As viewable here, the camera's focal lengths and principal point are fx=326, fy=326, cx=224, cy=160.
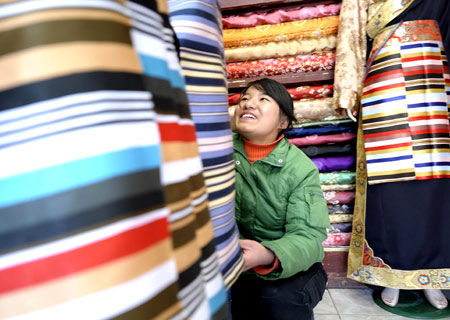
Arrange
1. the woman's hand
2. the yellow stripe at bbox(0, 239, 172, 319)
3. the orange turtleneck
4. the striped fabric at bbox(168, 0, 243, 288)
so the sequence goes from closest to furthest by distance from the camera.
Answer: the yellow stripe at bbox(0, 239, 172, 319), the striped fabric at bbox(168, 0, 243, 288), the woman's hand, the orange turtleneck

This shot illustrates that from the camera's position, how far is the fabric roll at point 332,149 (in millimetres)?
2062

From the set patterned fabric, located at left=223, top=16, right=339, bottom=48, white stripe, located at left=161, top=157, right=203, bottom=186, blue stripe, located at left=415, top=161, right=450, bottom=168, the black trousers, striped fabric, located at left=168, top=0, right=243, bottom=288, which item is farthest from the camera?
patterned fabric, located at left=223, top=16, right=339, bottom=48

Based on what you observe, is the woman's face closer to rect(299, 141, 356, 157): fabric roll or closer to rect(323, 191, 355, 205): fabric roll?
rect(299, 141, 356, 157): fabric roll

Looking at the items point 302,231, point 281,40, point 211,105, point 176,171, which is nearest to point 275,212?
point 302,231

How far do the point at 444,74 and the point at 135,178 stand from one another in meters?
2.01

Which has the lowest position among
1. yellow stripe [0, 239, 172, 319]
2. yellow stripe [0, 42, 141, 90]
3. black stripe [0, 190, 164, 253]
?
yellow stripe [0, 239, 172, 319]

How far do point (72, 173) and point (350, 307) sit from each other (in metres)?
2.01

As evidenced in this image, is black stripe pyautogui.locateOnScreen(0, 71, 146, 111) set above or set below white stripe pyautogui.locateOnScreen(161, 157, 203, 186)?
above

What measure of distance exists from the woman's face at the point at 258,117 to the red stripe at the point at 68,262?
3.58 feet

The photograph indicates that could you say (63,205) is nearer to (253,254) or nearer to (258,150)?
(253,254)

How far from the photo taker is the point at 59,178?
0.22 m

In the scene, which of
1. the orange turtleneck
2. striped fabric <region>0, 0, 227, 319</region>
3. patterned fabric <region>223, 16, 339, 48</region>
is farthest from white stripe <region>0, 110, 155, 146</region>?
patterned fabric <region>223, 16, 339, 48</region>

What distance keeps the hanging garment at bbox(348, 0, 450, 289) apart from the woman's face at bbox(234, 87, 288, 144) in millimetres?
767

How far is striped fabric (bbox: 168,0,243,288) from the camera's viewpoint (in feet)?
1.47
